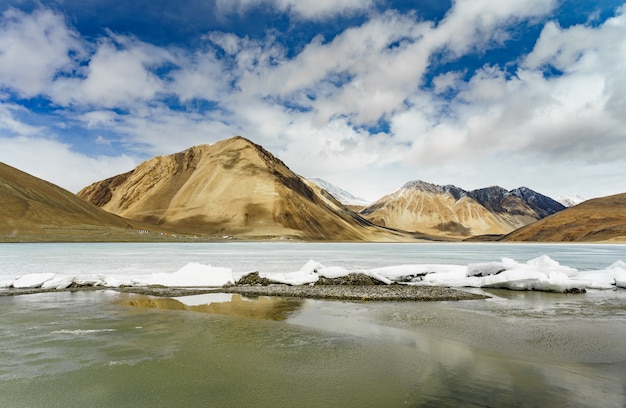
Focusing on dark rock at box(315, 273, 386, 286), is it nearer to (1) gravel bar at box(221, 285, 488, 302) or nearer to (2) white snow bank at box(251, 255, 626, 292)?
(2) white snow bank at box(251, 255, 626, 292)

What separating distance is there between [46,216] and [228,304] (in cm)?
8401

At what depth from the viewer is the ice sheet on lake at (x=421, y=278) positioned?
19359mm

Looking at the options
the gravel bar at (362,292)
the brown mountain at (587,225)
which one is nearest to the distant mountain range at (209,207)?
the brown mountain at (587,225)

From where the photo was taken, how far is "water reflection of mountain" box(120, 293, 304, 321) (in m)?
13.4

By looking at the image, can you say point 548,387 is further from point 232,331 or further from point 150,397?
point 232,331

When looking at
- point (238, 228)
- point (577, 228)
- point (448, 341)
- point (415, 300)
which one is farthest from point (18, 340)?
point (577, 228)

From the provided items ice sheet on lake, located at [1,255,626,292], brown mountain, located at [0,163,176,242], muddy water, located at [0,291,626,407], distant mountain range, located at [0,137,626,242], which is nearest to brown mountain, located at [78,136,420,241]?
distant mountain range, located at [0,137,626,242]

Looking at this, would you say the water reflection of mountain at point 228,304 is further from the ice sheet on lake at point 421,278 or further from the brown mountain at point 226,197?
the brown mountain at point 226,197

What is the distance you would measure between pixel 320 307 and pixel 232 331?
475 cm

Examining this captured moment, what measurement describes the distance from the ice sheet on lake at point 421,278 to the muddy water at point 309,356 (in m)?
5.31

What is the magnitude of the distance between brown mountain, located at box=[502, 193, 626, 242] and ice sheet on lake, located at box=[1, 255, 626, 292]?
101 m

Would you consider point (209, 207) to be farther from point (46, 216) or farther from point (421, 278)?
point (421, 278)

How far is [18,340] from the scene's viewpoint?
9695 mm

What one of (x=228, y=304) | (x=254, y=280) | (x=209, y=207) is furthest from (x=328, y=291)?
(x=209, y=207)
